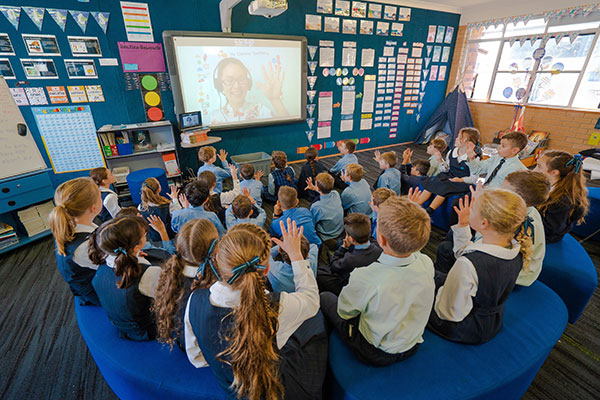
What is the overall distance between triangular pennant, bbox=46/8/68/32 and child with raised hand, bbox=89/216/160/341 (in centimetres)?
332

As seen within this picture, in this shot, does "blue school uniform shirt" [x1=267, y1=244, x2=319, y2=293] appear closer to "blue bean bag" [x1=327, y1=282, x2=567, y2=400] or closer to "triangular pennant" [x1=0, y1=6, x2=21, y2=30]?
"blue bean bag" [x1=327, y1=282, x2=567, y2=400]

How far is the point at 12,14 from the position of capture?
293 centimetres

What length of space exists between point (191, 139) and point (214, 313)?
11.2ft

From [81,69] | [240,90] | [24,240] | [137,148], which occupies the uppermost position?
[81,69]

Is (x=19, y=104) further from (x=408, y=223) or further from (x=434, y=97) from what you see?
(x=434, y=97)

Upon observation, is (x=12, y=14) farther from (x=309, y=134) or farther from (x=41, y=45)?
(x=309, y=134)

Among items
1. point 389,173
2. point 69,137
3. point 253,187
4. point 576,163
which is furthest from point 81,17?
point 576,163

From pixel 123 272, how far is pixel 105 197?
1533 millimetres

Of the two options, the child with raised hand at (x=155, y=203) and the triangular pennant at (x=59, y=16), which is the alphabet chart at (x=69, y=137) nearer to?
the triangular pennant at (x=59, y=16)

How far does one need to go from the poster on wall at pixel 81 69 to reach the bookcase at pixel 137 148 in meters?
0.61

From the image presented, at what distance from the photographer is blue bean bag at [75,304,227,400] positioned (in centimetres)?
123

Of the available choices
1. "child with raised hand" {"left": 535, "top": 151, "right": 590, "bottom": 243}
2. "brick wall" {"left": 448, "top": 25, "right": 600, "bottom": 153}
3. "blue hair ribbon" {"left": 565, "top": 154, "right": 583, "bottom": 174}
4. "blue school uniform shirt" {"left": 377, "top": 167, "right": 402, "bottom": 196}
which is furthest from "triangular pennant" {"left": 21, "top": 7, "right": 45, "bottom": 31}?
"brick wall" {"left": 448, "top": 25, "right": 600, "bottom": 153}

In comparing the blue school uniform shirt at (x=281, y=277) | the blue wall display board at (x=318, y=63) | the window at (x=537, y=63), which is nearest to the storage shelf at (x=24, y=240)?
the blue wall display board at (x=318, y=63)

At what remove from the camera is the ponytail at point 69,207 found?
4.71 ft
